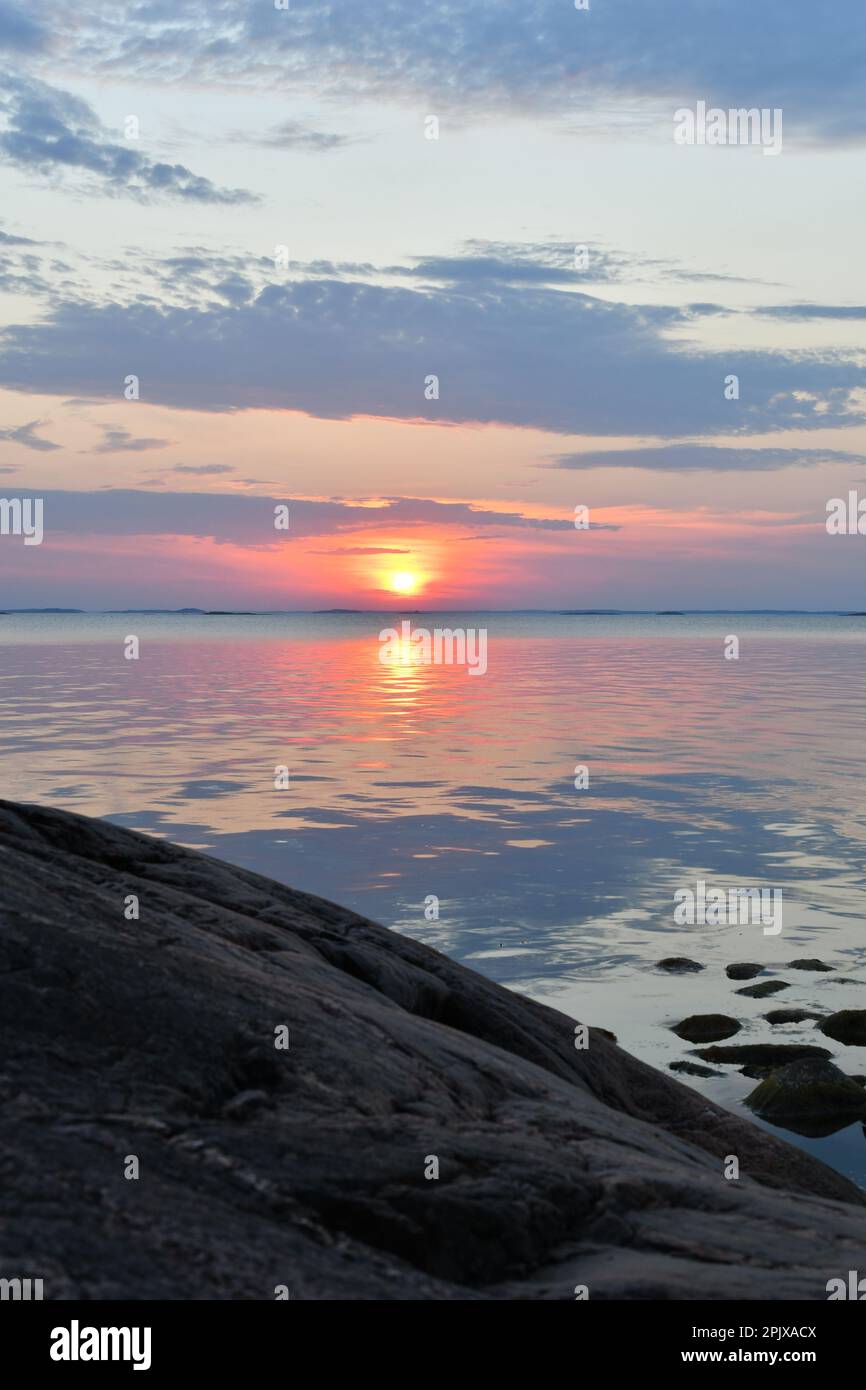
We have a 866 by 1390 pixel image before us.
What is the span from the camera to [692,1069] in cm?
1559

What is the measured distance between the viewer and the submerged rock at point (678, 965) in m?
19.4

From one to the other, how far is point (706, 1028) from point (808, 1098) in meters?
2.56

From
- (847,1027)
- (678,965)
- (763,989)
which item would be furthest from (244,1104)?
(678,965)

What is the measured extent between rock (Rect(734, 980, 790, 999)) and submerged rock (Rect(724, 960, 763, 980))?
43cm

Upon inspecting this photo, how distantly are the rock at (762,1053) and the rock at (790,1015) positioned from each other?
1142 millimetres

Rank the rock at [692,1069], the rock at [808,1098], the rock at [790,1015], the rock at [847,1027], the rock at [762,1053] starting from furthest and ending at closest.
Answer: the rock at [790,1015] < the rock at [847,1027] < the rock at [762,1053] < the rock at [692,1069] < the rock at [808,1098]

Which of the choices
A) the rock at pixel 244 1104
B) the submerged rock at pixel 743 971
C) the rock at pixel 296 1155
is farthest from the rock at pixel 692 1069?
the rock at pixel 244 1104

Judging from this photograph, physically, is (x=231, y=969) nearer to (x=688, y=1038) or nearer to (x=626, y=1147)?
(x=626, y=1147)

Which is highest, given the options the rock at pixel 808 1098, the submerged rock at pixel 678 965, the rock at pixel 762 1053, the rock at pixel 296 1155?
the rock at pixel 296 1155

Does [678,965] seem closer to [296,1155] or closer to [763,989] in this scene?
[763,989]

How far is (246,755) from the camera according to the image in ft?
137

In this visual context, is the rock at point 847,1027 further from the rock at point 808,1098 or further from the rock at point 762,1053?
the rock at point 808,1098
